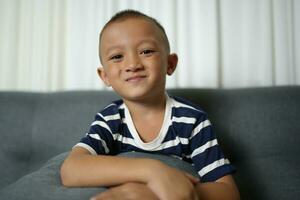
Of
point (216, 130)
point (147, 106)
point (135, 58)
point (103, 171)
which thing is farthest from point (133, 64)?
point (216, 130)

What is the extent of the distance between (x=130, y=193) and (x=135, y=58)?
1.28ft

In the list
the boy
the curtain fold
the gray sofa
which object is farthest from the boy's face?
the curtain fold

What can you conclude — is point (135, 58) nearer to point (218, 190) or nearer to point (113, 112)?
point (113, 112)

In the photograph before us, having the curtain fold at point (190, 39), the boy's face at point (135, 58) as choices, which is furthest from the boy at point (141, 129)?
the curtain fold at point (190, 39)

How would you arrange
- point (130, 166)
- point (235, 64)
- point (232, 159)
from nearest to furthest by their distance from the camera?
1. point (130, 166)
2. point (232, 159)
3. point (235, 64)

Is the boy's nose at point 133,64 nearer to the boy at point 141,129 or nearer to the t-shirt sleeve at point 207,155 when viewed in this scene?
the boy at point 141,129

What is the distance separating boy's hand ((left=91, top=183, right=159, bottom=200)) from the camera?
0.60m

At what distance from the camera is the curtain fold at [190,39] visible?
1.36 metres

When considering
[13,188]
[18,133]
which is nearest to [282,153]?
[13,188]

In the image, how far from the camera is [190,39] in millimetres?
1416

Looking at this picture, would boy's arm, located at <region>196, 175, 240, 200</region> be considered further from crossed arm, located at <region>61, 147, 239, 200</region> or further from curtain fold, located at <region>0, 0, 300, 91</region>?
curtain fold, located at <region>0, 0, 300, 91</region>

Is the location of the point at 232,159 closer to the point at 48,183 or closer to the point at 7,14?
the point at 48,183

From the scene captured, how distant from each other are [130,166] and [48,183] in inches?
8.3

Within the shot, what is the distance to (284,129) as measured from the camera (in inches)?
39.3
